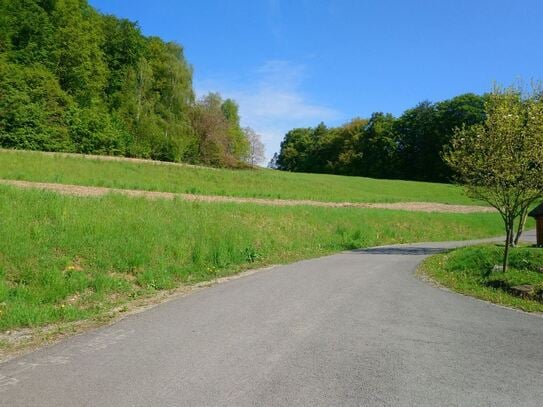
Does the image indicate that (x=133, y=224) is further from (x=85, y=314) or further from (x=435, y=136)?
(x=435, y=136)

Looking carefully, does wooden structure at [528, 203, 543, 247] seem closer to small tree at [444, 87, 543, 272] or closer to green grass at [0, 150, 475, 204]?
green grass at [0, 150, 475, 204]

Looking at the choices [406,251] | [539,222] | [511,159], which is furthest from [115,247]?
[539,222]

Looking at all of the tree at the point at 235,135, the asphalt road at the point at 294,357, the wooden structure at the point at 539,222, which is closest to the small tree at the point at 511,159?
the wooden structure at the point at 539,222

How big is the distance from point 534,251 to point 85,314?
14.5 meters

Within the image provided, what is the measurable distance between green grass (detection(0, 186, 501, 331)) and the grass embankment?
5.31 metres

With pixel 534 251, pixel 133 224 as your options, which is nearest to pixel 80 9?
pixel 133 224

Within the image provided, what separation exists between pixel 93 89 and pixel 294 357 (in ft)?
195

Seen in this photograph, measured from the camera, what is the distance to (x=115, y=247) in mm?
12203

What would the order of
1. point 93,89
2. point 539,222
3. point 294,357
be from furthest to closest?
point 93,89, point 539,222, point 294,357

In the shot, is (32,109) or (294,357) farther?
(32,109)

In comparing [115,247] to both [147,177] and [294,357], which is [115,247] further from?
[147,177]

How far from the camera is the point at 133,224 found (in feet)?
46.0

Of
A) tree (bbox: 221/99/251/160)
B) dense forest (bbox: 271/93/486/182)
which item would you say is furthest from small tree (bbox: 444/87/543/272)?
dense forest (bbox: 271/93/486/182)

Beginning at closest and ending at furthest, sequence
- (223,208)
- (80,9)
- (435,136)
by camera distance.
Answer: (223,208), (80,9), (435,136)
